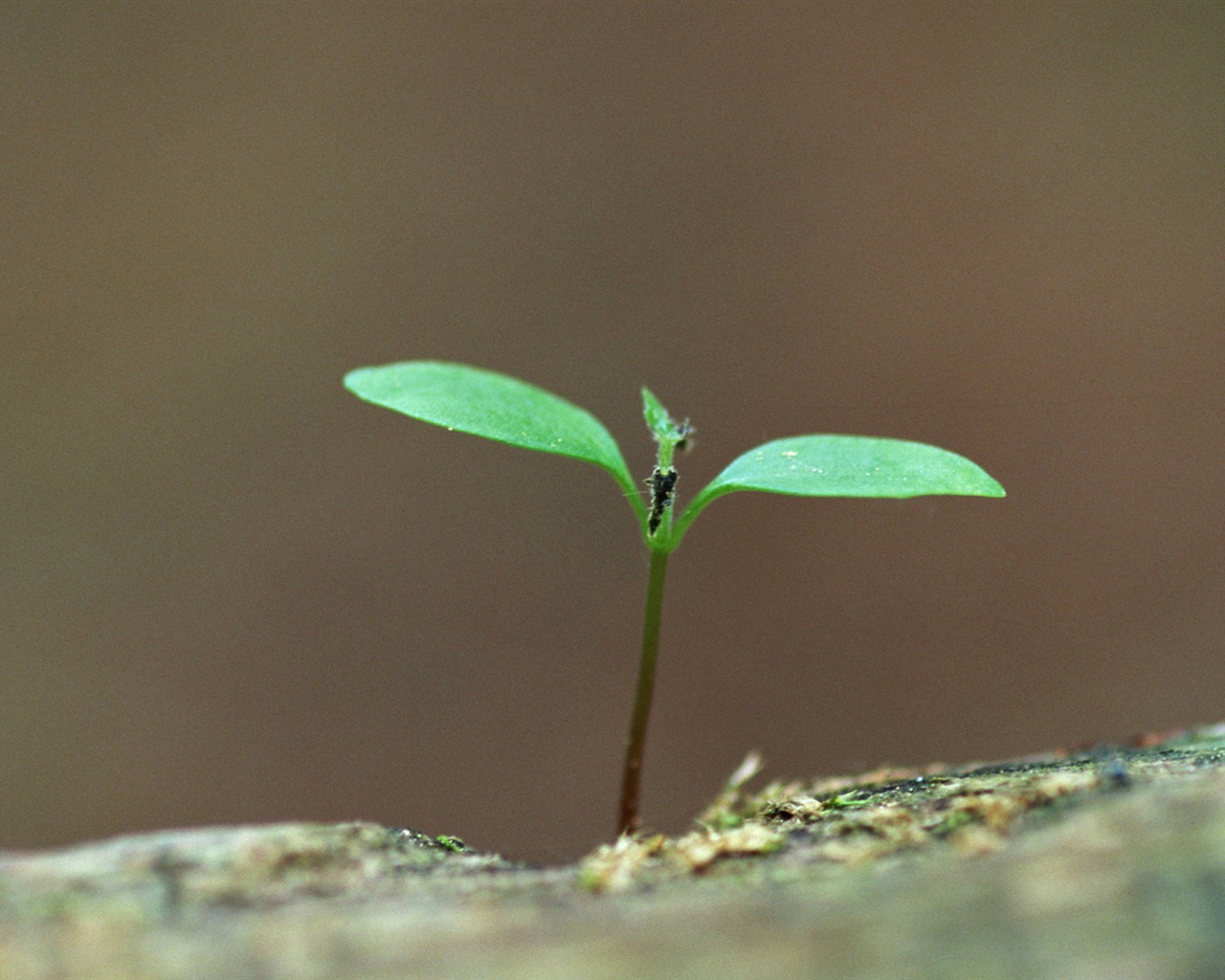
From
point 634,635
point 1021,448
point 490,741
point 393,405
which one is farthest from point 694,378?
point 393,405

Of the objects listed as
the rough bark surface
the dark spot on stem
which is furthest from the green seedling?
the rough bark surface

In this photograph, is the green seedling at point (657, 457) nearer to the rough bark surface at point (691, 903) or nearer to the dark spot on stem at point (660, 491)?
the dark spot on stem at point (660, 491)

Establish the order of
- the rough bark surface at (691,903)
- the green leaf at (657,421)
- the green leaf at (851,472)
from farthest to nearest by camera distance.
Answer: the green leaf at (657,421) → the green leaf at (851,472) → the rough bark surface at (691,903)

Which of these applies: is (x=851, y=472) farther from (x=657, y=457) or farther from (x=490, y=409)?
(x=490, y=409)

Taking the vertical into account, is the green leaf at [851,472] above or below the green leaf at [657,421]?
below

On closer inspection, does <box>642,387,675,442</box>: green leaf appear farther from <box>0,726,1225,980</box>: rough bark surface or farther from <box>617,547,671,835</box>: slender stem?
<box>0,726,1225,980</box>: rough bark surface

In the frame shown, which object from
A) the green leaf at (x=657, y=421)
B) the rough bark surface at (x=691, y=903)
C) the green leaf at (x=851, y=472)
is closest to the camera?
the rough bark surface at (x=691, y=903)

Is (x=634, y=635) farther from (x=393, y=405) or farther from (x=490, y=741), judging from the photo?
(x=393, y=405)

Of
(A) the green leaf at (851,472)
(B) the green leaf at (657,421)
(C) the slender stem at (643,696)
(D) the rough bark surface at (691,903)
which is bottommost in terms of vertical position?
(D) the rough bark surface at (691,903)

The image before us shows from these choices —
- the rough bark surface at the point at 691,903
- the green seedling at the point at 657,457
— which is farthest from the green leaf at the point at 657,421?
the rough bark surface at the point at 691,903
